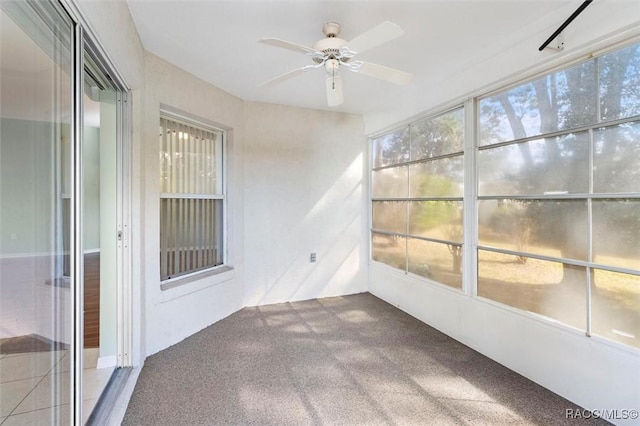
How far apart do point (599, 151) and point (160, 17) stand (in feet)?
10.3

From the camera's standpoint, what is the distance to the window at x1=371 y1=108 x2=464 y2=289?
3279mm

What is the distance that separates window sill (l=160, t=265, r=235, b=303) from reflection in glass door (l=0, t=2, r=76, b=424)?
152cm

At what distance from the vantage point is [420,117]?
3729mm

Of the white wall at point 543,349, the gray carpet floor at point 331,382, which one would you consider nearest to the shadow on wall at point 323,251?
the gray carpet floor at point 331,382

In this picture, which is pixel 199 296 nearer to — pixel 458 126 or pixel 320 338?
pixel 320 338

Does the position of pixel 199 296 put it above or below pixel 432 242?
below

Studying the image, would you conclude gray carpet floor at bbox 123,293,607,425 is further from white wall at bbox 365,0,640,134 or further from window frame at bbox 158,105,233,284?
white wall at bbox 365,0,640,134

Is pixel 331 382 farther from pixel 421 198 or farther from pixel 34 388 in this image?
pixel 421 198

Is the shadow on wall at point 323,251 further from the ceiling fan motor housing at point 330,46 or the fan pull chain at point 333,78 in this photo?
the ceiling fan motor housing at point 330,46

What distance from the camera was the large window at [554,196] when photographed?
6.38ft

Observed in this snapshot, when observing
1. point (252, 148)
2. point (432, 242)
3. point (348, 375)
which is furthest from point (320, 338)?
point (252, 148)

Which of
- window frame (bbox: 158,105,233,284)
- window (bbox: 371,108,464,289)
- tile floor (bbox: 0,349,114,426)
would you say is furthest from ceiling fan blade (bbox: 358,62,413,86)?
tile floor (bbox: 0,349,114,426)

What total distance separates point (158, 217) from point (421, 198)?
112 inches

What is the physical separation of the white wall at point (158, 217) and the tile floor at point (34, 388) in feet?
4.30
